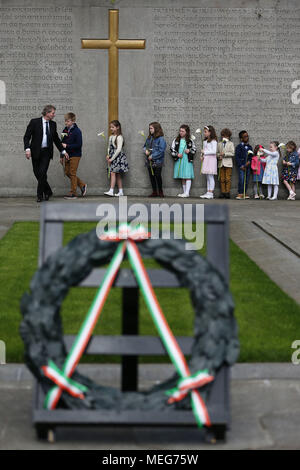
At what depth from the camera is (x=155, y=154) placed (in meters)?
18.4

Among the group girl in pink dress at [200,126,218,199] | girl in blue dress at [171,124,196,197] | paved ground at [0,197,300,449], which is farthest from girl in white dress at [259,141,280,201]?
paved ground at [0,197,300,449]

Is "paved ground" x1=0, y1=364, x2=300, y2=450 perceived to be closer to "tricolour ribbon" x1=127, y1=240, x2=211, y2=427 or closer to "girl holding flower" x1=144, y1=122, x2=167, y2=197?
"tricolour ribbon" x1=127, y1=240, x2=211, y2=427

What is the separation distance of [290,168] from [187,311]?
1205cm

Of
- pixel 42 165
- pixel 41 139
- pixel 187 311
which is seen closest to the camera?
pixel 187 311

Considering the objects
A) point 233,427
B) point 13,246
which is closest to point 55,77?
point 13,246

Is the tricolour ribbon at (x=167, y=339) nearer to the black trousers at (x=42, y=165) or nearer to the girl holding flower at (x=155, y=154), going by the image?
the black trousers at (x=42, y=165)

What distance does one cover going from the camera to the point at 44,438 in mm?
4527

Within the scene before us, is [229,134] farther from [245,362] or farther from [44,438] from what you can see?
[44,438]

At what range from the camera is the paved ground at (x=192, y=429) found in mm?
4480

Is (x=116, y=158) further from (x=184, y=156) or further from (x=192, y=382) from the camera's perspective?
(x=192, y=382)

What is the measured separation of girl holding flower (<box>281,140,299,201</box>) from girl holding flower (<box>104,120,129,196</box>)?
3637 millimetres

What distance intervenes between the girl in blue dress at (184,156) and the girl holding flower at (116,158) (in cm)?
118

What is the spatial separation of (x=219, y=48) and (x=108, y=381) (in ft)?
47.2

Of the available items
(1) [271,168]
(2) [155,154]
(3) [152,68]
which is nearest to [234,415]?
(2) [155,154]
